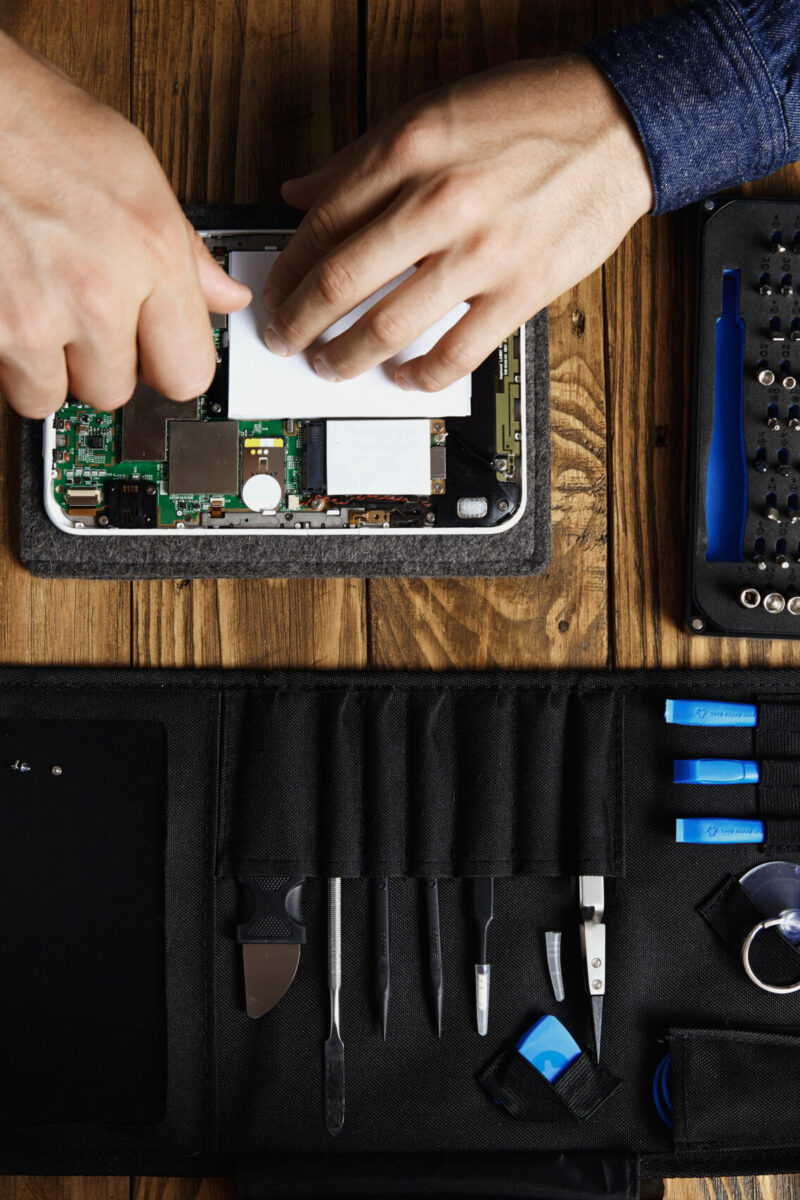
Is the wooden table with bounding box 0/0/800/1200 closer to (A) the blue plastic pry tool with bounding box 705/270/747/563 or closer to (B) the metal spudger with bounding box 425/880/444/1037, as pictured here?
(A) the blue plastic pry tool with bounding box 705/270/747/563

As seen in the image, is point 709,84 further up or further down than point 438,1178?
further up

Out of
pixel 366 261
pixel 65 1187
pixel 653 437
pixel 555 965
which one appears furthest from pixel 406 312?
pixel 65 1187

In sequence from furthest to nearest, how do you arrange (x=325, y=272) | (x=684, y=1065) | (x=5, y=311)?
(x=684, y=1065) → (x=325, y=272) → (x=5, y=311)

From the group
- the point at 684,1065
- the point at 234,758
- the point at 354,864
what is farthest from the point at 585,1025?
the point at 234,758

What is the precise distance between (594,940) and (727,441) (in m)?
0.39

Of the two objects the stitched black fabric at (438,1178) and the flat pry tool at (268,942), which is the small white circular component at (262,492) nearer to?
the flat pry tool at (268,942)

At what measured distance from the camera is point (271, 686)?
27.9 inches

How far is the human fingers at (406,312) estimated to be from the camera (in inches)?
21.8

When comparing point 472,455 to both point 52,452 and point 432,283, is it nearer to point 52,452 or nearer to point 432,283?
point 432,283

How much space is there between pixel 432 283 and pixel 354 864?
1.36 ft

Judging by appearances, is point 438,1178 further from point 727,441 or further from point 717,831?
point 727,441

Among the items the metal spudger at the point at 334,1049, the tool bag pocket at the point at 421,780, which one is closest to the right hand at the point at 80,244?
the tool bag pocket at the point at 421,780

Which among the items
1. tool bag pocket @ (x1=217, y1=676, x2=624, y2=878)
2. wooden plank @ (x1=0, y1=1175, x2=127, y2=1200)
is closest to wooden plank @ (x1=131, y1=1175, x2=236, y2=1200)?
wooden plank @ (x1=0, y1=1175, x2=127, y2=1200)

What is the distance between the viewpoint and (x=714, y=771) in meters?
0.69
